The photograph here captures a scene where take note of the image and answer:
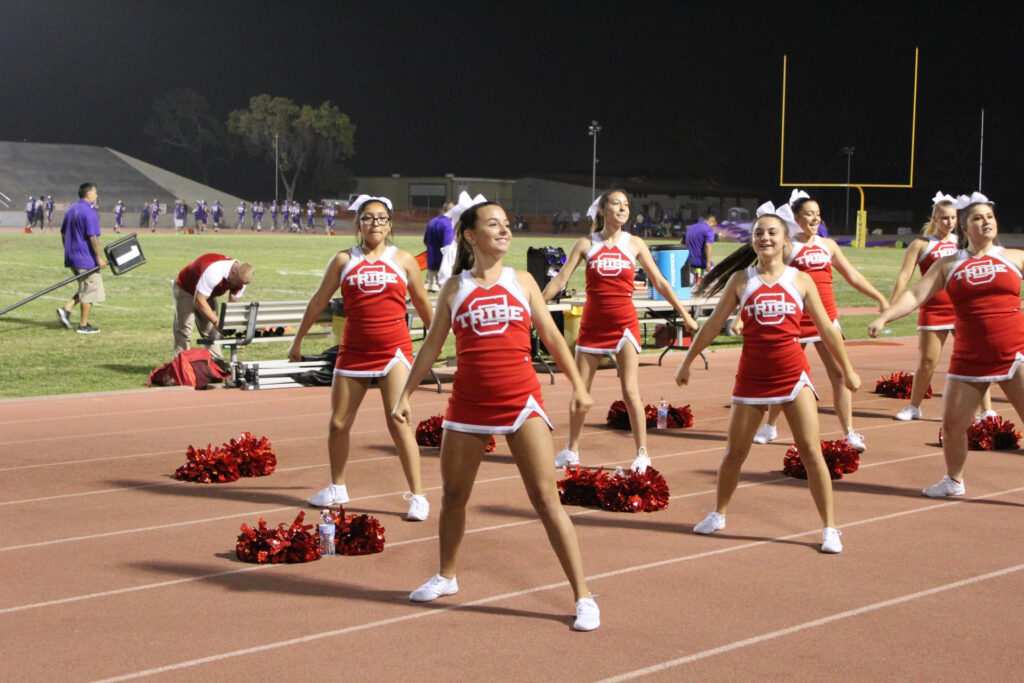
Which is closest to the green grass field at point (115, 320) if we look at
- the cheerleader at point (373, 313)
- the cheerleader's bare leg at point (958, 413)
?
the cheerleader at point (373, 313)

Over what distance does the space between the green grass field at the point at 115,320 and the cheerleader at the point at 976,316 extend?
27.9 ft

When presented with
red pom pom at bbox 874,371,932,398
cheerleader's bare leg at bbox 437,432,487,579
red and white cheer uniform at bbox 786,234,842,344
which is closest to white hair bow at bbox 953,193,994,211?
red and white cheer uniform at bbox 786,234,842,344

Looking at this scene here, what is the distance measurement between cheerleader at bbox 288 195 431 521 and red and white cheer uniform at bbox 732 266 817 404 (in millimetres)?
1855

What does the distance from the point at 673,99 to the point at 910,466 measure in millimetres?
90477

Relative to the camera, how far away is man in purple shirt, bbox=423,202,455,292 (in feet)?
59.2

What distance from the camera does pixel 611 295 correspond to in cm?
829

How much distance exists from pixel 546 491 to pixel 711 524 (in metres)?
1.94

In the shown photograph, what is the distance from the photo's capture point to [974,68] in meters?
74.0

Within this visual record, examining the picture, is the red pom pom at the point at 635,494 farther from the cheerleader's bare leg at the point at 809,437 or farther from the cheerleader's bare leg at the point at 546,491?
the cheerleader's bare leg at the point at 546,491

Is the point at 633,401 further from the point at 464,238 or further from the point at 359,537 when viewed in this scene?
the point at 464,238

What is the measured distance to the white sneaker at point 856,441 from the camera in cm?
895

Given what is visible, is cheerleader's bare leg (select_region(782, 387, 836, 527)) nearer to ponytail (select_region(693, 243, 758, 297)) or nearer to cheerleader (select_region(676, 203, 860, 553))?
cheerleader (select_region(676, 203, 860, 553))

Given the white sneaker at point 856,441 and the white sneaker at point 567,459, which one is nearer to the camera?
the white sneaker at point 567,459

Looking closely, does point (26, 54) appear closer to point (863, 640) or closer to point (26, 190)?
point (26, 190)
